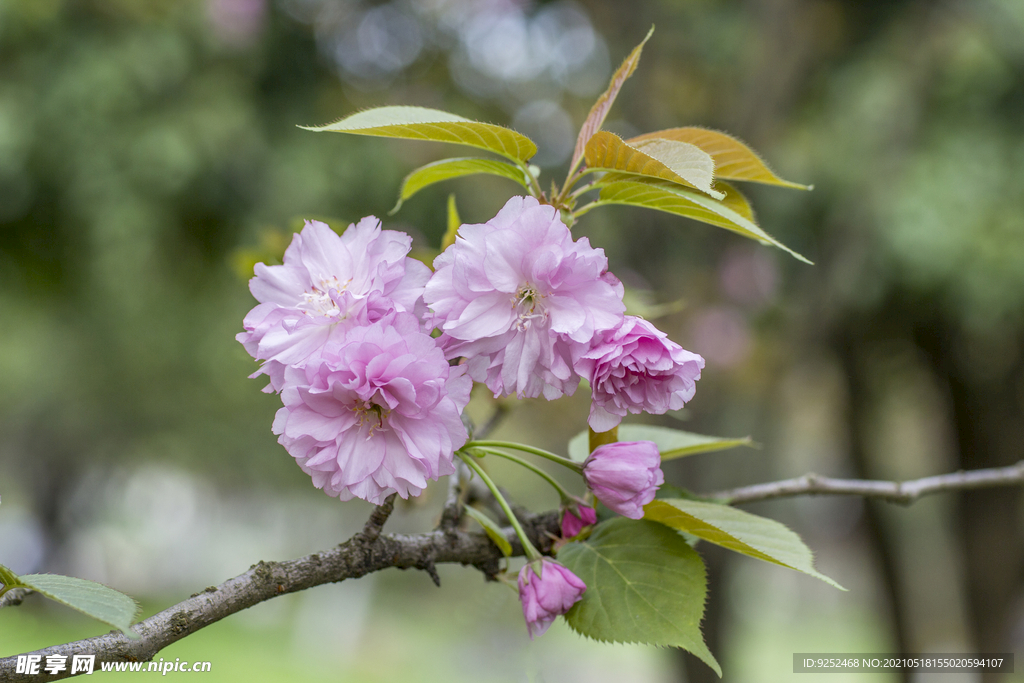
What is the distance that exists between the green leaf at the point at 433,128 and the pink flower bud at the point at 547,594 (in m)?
A: 0.29

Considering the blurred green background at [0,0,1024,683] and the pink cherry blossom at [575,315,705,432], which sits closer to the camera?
the pink cherry blossom at [575,315,705,432]

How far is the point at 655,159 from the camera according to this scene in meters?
0.42

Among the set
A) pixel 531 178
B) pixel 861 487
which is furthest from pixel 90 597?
pixel 861 487

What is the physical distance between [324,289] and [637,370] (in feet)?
0.66

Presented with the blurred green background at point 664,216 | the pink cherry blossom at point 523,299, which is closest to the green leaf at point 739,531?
the pink cherry blossom at point 523,299

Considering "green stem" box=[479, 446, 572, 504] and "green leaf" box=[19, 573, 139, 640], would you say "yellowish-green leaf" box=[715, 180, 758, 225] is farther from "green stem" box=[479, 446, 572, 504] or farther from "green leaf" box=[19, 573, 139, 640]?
"green leaf" box=[19, 573, 139, 640]

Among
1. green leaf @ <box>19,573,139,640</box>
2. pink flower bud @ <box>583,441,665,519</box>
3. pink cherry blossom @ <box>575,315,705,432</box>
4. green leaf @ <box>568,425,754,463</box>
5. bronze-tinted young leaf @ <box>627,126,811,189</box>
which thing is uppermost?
bronze-tinted young leaf @ <box>627,126,811,189</box>

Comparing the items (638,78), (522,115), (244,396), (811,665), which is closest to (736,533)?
(811,665)

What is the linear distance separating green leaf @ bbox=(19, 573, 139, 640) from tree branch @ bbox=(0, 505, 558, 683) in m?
0.03

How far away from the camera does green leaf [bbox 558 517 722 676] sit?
44cm

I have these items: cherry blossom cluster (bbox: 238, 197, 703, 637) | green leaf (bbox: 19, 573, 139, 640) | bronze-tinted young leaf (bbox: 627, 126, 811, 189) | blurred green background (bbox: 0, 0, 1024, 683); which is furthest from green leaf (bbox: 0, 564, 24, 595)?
blurred green background (bbox: 0, 0, 1024, 683)

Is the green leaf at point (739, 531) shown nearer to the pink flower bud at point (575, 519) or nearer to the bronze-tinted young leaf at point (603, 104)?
the pink flower bud at point (575, 519)

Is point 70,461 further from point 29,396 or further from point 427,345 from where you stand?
point 427,345

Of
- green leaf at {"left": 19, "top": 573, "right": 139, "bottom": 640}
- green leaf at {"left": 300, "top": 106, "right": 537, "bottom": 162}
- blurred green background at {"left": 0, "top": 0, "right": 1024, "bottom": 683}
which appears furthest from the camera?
blurred green background at {"left": 0, "top": 0, "right": 1024, "bottom": 683}
